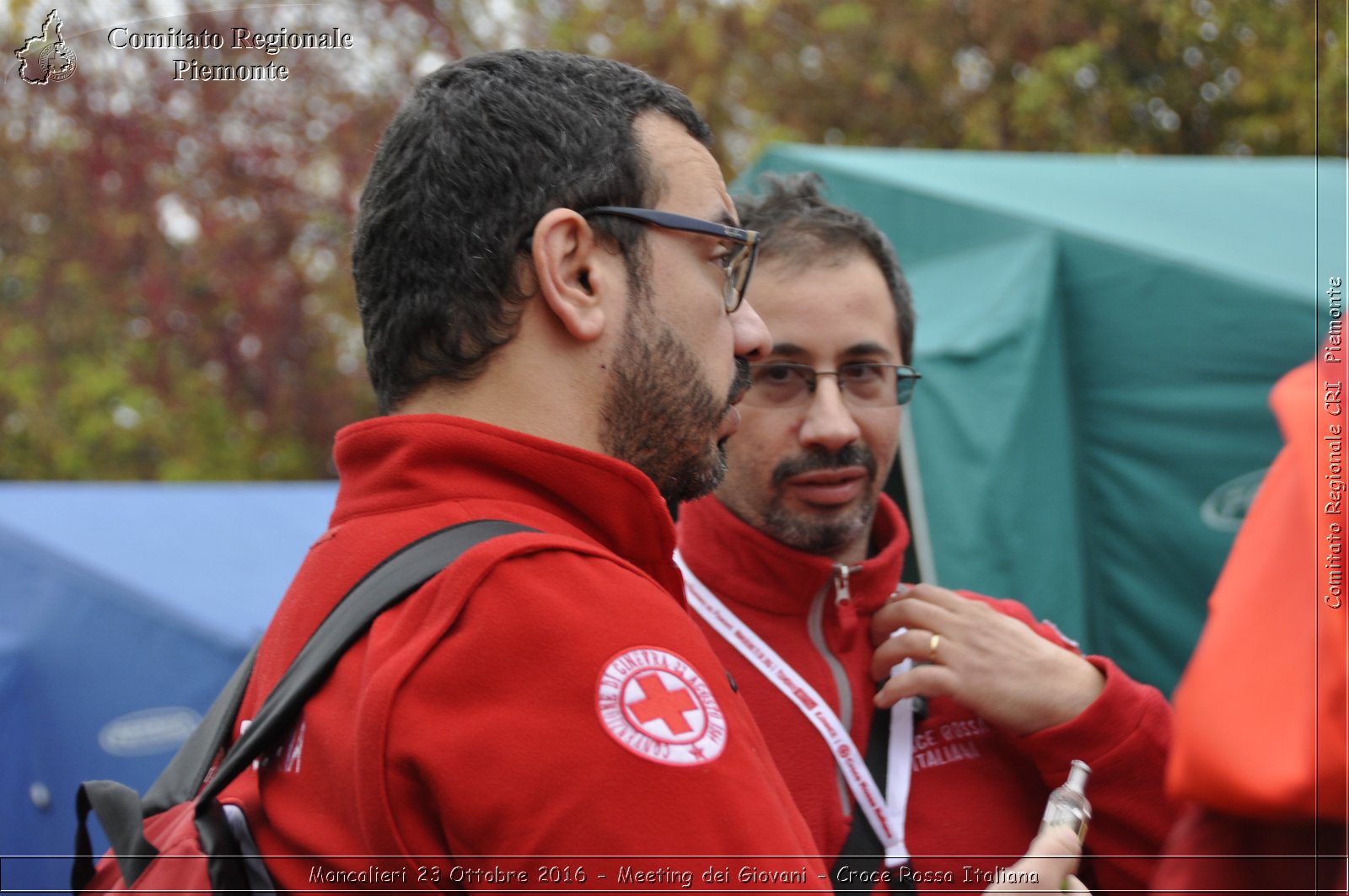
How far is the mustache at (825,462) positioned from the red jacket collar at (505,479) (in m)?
0.78

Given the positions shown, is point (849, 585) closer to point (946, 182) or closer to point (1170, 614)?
point (1170, 614)

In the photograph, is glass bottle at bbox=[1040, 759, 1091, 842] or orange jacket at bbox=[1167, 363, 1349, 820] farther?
glass bottle at bbox=[1040, 759, 1091, 842]

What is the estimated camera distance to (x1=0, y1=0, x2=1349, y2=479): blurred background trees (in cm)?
1048

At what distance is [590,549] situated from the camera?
4.24ft

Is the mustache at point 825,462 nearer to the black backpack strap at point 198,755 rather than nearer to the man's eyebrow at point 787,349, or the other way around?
the man's eyebrow at point 787,349

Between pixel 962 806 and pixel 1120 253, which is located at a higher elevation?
pixel 1120 253

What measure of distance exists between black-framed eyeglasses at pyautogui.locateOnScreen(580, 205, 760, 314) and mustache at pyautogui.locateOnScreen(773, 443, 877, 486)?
1.84 feet

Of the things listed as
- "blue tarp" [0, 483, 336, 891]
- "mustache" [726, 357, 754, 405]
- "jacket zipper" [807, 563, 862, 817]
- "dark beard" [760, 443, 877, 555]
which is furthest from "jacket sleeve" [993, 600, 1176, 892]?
"blue tarp" [0, 483, 336, 891]

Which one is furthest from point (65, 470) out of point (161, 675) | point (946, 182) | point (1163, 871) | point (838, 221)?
point (1163, 871)

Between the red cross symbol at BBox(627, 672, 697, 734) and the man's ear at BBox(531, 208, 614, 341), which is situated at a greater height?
the man's ear at BBox(531, 208, 614, 341)

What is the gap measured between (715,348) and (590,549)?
0.42 meters

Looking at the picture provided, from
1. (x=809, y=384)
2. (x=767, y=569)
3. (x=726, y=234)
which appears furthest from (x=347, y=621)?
(x=809, y=384)

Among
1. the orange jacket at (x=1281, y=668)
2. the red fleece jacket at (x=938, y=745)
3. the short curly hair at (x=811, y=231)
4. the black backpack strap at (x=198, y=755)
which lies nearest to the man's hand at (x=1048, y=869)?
the red fleece jacket at (x=938, y=745)

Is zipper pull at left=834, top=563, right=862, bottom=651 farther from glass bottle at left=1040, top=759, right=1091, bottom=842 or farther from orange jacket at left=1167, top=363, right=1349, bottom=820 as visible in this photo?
orange jacket at left=1167, top=363, right=1349, bottom=820
